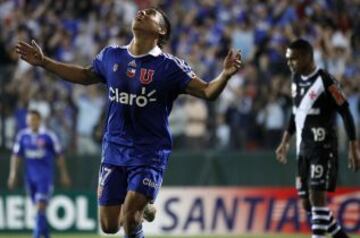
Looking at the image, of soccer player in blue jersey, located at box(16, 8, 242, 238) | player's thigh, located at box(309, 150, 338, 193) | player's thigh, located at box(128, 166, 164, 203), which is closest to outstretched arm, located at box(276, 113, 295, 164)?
player's thigh, located at box(309, 150, 338, 193)

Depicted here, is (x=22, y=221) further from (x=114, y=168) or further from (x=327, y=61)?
(x=114, y=168)

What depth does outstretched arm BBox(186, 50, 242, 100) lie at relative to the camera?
28.1ft

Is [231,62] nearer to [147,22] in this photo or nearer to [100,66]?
[147,22]

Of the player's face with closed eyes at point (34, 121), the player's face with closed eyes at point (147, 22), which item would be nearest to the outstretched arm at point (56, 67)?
the player's face with closed eyes at point (147, 22)

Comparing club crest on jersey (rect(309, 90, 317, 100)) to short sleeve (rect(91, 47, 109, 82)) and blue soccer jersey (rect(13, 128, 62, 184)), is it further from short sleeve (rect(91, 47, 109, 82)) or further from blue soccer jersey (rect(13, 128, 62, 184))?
blue soccer jersey (rect(13, 128, 62, 184))

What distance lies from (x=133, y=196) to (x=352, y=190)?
985cm

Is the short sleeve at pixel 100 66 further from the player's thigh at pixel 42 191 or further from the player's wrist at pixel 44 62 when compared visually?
the player's thigh at pixel 42 191

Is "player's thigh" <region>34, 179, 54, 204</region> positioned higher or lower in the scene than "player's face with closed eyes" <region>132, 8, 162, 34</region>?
lower

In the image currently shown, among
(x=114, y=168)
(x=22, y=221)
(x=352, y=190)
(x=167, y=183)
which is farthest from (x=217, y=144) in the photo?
(x=114, y=168)

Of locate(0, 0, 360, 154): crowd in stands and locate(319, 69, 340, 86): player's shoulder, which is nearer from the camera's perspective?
locate(319, 69, 340, 86): player's shoulder

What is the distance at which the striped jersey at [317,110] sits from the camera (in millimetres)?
12398

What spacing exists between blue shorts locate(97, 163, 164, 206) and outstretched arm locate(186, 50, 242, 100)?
85 centimetres

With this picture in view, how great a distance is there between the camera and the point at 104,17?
22.5 m

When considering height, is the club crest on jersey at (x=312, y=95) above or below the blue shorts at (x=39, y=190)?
above
